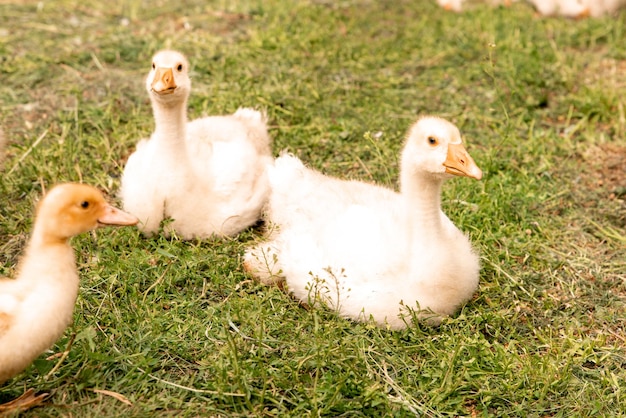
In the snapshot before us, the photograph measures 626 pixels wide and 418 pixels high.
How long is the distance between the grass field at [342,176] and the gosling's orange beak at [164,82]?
933mm

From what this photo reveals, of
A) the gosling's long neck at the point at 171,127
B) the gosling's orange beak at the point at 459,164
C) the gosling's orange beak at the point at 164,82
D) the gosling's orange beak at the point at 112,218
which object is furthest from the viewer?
the gosling's long neck at the point at 171,127

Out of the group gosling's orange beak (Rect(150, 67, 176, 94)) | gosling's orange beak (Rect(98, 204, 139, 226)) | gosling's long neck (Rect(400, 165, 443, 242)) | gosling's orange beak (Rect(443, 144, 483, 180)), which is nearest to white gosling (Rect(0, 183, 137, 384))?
gosling's orange beak (Rect(98, 204, 139, 226))

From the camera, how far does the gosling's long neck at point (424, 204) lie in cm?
427

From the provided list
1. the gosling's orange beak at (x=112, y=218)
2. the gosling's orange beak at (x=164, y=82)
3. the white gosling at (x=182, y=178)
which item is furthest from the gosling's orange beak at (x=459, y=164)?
the gosling's orange beak at (x=164, y=82)

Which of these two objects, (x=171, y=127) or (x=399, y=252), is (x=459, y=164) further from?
(x=171, y=127)

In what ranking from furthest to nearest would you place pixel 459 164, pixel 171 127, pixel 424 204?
1. pixel 171 127
2. pixel 424 204
3. pixel 459 164

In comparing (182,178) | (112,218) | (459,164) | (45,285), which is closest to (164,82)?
(182,178)

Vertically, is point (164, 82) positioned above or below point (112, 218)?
above

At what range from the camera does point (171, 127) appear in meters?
4.99

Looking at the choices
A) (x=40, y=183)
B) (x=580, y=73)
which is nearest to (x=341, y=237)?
(x=40, y=183)

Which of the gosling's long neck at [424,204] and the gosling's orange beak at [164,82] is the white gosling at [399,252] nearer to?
the gosling's long neck at [424,204]

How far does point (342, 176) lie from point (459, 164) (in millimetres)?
1796

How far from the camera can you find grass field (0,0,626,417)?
12.8 feet

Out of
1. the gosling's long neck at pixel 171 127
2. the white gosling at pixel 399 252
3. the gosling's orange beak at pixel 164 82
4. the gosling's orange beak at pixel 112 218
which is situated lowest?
the white gosling at pixel 399 252
